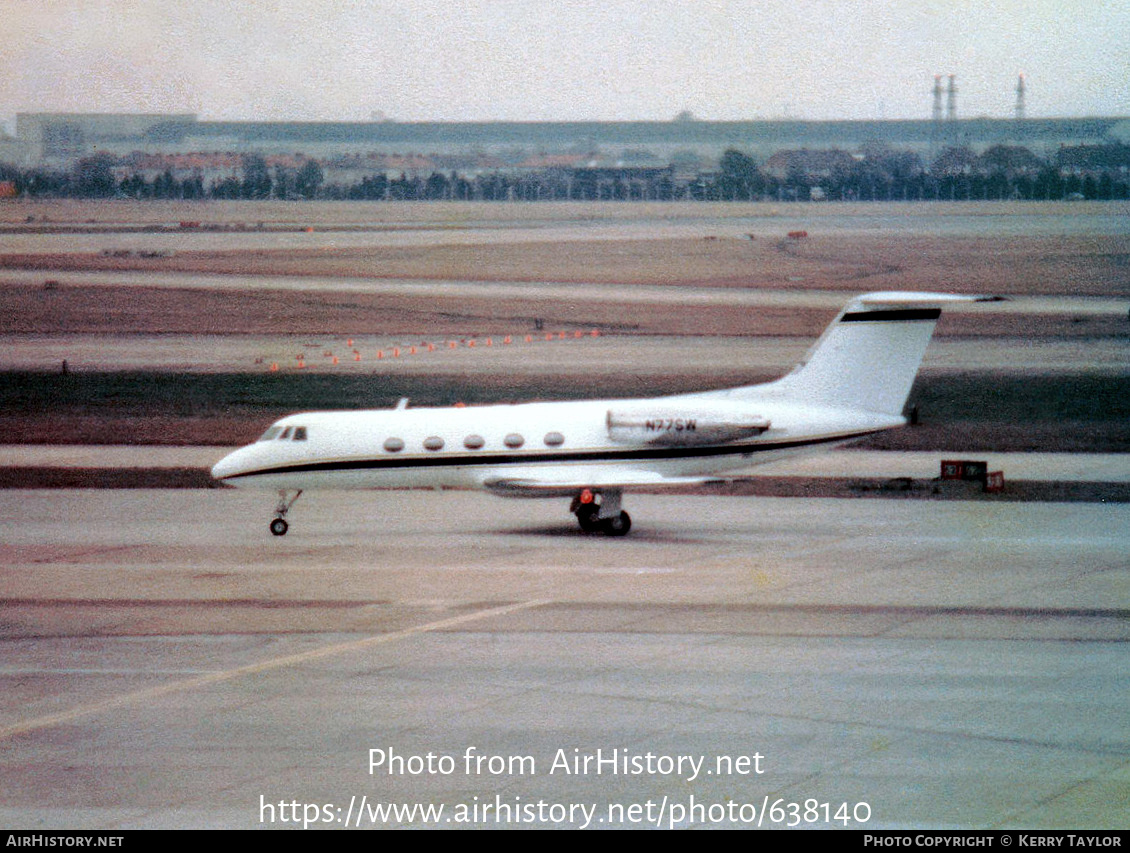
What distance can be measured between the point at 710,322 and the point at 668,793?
4213cm

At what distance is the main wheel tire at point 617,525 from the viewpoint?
109 feet

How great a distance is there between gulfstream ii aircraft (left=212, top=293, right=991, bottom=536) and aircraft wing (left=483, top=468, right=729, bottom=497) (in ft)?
0.10

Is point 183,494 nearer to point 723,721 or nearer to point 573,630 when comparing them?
point 573,630

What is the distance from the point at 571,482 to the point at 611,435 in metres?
1.34

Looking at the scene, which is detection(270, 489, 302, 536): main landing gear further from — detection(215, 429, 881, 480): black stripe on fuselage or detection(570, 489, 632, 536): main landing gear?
detection(570, 489, 632, 536): main landing gear

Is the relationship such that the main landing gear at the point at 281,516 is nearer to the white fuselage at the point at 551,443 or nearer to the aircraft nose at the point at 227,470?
the white fuselage at the point at 551,443

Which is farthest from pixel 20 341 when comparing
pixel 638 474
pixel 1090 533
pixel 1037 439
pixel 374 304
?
pixel 1090 533

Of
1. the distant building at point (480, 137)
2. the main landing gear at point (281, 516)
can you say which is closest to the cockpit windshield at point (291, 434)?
the main landing gear at point (281, 516)

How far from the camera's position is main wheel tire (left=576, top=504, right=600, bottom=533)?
109ft

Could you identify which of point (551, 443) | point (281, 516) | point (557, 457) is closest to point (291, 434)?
point (281, 516)

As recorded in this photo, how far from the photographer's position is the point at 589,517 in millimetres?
33375

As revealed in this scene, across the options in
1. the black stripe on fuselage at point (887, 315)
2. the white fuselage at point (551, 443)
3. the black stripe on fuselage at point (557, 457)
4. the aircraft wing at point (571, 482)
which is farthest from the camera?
the black stripe on fuselage at point (887, 315)

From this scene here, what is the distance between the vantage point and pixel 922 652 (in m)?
22.2

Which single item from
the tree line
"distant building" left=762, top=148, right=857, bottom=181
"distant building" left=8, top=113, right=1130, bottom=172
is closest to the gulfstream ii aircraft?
"distant building" left=8, top=113, right=1130, bottom=172
